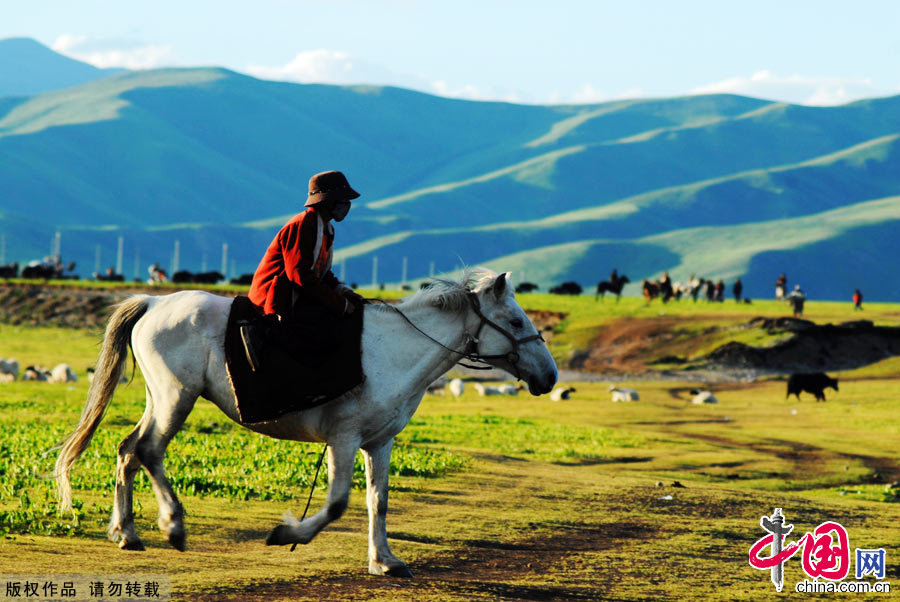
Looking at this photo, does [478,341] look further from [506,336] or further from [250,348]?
[250,348]

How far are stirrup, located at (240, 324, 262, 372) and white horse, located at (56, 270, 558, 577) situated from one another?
0.85ft

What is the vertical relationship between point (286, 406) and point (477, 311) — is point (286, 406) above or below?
below

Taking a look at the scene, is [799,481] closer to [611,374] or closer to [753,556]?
[753,556]

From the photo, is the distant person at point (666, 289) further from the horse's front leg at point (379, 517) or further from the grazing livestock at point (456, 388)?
the horse's front leg at point (379, 517)

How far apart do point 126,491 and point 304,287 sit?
2.32 m

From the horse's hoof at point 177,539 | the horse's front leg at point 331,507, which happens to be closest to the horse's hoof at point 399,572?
the horse's front leg at point 331,507

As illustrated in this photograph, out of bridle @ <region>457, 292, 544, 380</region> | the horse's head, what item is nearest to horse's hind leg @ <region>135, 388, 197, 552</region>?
bridle @ <region>457, 292, 544, 380</region>

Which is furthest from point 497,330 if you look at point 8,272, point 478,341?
point 8,272

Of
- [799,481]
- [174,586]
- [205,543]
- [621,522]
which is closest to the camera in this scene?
[174,586]

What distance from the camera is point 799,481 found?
65.0 feet

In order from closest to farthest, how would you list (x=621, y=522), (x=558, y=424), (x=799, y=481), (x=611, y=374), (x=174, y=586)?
(x=174, y=586)
(x=621, y=522)
(x=799, y=481)
(x=558, y=424)
(x=611, y=374)

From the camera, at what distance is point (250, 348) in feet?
30.3

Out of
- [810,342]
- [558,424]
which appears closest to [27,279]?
[810,342]

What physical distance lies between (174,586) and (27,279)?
7462cm
